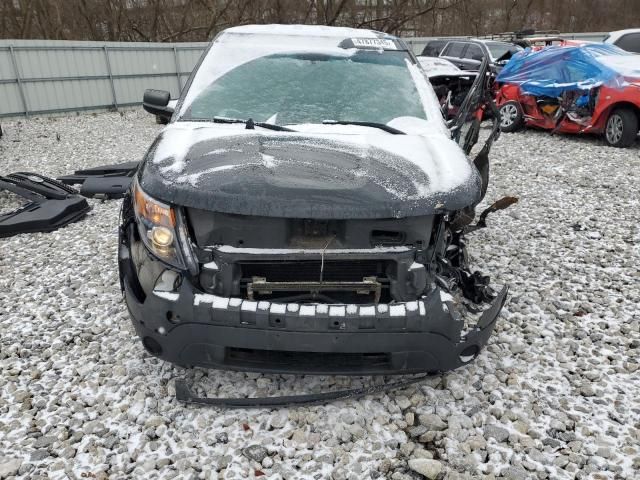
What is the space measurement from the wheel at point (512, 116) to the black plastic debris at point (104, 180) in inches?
290

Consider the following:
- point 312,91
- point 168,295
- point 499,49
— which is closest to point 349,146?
point 312,91

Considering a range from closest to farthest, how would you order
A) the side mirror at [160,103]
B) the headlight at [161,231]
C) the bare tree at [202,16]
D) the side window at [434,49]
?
1. the headlight at [161,231]
2. the side mirror at [160,103]
3. the side window at [434,49]
4. the bare tree at [202,16]

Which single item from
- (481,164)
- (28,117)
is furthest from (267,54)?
(28,117)

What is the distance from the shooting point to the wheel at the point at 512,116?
995 cm

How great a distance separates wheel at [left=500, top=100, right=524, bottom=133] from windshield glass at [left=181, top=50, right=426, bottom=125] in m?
7.09

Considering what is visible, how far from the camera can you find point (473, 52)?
13.5 m

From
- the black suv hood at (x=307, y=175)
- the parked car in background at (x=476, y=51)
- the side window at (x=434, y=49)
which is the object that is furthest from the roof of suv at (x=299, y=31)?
the side window at (x=434, y=49)

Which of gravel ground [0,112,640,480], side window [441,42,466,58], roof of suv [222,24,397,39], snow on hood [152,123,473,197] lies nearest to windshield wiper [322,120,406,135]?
snow on hood [152,123,473,197]

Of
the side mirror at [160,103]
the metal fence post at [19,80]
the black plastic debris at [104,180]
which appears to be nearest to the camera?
the side mirror at [160,103]

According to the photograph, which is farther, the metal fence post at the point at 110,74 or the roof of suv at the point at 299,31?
the metal fence post at the point at 110,74

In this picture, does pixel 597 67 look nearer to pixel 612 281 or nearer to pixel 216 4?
pixel 612 281

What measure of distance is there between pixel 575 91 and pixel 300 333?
864 cm

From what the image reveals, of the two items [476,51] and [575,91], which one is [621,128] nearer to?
[575,91]

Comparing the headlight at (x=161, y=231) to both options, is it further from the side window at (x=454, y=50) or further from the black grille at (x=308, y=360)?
the side window at (x=454, y=50)
